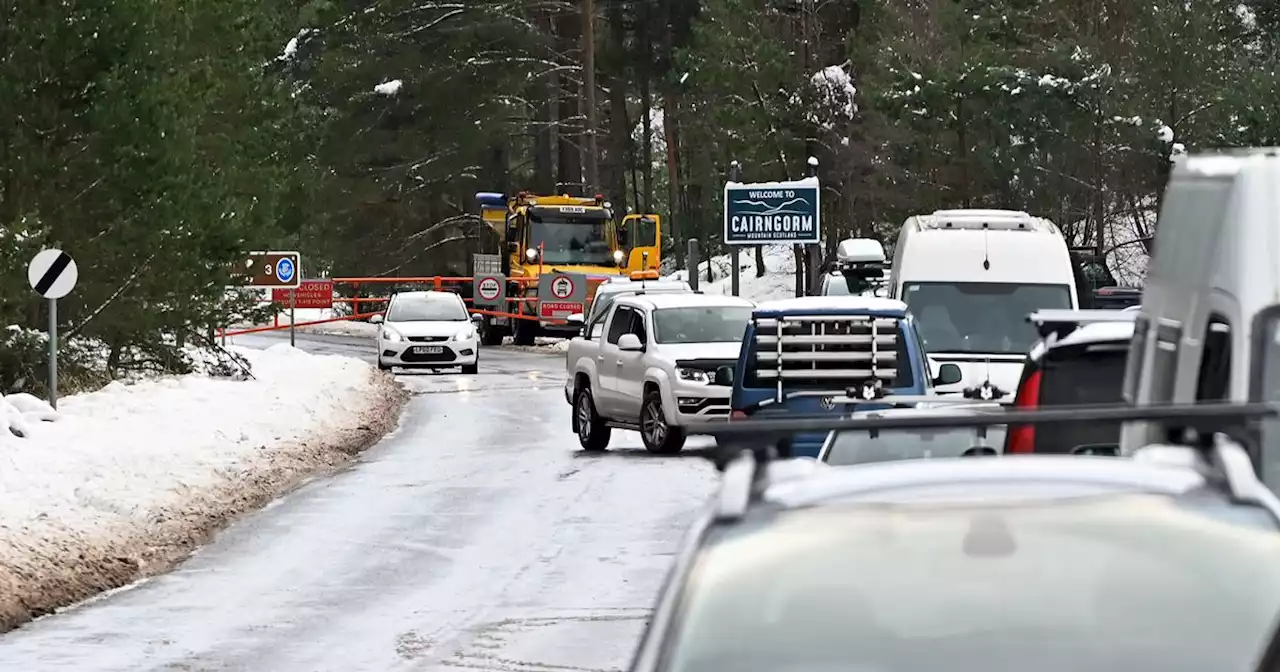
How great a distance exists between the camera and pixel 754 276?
7219 centimetres

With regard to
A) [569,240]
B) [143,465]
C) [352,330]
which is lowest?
[352,330]

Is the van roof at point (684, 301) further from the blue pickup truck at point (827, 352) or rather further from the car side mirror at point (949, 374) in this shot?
the car side mirror at point (949, 374)

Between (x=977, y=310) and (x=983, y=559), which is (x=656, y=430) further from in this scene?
(x=983, y=559)

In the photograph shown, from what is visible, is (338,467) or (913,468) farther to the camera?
(338,467)

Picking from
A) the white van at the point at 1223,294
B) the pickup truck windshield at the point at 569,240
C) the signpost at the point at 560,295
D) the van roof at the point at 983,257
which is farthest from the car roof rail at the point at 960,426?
the pickup truck windshield at the point at 569,240

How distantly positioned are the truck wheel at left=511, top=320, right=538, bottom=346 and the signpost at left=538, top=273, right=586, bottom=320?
4.97ft

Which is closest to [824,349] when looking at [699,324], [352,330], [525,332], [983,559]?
[699,324]

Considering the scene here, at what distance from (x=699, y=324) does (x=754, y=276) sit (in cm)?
4678

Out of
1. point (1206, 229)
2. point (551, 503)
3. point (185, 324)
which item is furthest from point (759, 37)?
point (1206, 229)

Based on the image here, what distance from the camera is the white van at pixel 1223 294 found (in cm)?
656

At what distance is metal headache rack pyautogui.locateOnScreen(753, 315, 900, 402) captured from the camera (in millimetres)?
20188

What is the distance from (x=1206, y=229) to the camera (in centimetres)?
711

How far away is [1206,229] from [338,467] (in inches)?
712

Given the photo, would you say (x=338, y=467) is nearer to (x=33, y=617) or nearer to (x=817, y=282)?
(x=33, y=617)
